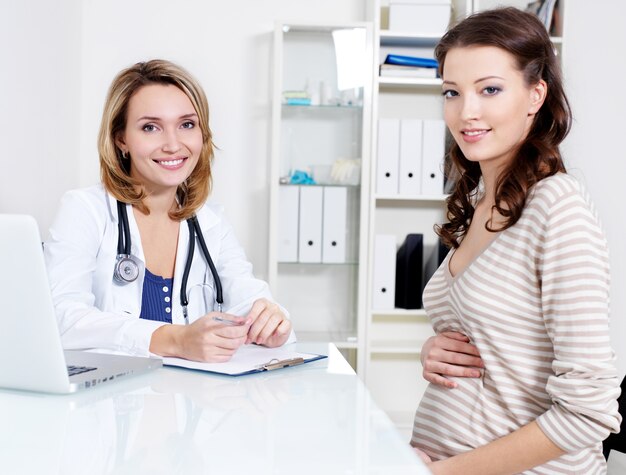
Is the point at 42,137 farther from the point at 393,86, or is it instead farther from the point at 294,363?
the point at 294,363

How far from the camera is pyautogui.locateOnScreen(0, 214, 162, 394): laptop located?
3.40ft

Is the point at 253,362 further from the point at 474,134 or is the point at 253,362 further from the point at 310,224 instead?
the point at 310,224

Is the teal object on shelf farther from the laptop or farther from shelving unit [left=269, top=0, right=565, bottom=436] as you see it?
the laptop

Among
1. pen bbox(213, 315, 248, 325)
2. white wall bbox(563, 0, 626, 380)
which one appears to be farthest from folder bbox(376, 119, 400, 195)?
pen bbox(213, 315, 248, 325)

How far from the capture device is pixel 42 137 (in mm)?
2766

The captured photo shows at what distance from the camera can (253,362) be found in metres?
1.33

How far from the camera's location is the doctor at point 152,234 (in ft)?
5.53

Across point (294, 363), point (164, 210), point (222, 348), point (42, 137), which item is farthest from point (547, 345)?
point (42, 137)

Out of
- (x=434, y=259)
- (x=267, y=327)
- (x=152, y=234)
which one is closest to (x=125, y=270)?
(x=152, y=234)

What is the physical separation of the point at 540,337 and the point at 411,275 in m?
2.28

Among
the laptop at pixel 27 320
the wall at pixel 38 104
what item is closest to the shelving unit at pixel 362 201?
the wall at pixel 38 104

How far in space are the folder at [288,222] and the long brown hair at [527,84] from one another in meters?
2.02

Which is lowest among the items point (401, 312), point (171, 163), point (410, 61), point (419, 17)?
point (401, 312)

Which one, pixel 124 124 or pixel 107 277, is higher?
pixel 124 124
